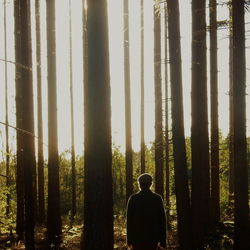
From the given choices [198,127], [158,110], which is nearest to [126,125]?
[158,110]

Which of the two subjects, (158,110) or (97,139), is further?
(158,110)

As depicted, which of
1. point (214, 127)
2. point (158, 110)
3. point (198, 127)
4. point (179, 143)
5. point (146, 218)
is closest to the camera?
point (146, 218)

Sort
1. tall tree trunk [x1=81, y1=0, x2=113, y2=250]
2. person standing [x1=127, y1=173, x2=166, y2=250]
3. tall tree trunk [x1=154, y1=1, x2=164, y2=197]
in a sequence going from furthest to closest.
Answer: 1. tall tree trunk [x1=154, y1=1, x2=164, y2=197]
2. person standing [x1=127, y1=173, x2=166, y2=250]
3. tall tree trunk [x1=81, y1=0, x2=113, y2=250]

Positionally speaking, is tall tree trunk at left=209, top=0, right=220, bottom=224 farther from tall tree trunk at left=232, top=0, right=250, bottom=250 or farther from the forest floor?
tall tree trunk at left=232, top=0, right=250, bottom=250

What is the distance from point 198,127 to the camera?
38.7ft

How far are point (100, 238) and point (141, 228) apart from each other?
665 mm

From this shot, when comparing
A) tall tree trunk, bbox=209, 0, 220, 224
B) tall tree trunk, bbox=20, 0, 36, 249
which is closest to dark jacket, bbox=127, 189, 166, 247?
tall tree trunk, bbox=20, 0, 36, 249

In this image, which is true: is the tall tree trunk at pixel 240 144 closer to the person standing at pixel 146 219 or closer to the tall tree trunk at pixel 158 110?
the person standing at pixel 146 219

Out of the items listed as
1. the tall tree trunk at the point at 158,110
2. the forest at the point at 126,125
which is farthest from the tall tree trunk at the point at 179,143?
the tall tree trunk at the point at 158,110

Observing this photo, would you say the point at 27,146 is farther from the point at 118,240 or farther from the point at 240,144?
the point at 240,144

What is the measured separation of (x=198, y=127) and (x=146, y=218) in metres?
5.81

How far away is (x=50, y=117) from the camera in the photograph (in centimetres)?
1501

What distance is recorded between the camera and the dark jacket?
21.0 ft

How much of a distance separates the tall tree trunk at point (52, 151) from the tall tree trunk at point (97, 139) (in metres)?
7.92
